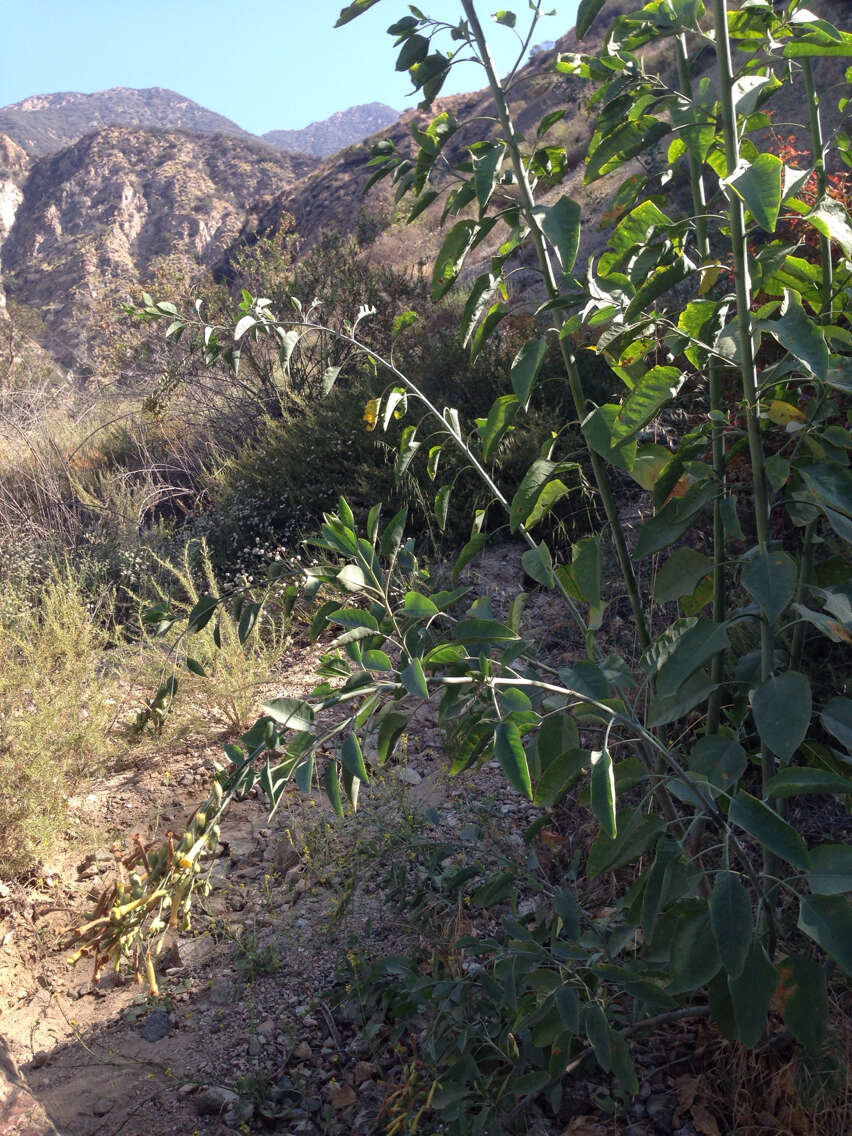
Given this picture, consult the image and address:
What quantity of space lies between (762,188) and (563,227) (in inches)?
11.0

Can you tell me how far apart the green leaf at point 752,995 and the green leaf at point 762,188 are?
2.80ft

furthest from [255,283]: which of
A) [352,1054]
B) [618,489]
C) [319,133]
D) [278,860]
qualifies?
[319,133]

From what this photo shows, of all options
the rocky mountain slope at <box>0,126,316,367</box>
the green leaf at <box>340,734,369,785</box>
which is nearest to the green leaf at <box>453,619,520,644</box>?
the green leaf at <box>340,734,369,785</box>

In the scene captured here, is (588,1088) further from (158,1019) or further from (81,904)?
(81,904)

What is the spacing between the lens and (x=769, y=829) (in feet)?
2.96

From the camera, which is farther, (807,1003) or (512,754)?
(807,1003)

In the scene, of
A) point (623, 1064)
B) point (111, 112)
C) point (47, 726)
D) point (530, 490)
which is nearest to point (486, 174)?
point (530, 490)

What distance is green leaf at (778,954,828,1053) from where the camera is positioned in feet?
3.45

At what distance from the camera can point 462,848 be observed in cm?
190

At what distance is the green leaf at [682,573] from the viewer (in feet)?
4.16

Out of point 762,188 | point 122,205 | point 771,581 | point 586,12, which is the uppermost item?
point 122,205

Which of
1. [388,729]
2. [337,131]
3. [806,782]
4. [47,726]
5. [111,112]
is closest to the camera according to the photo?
[806,782]

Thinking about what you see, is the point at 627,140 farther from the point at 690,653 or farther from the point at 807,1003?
the point at 807,1003

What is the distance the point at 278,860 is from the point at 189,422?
4765mm
